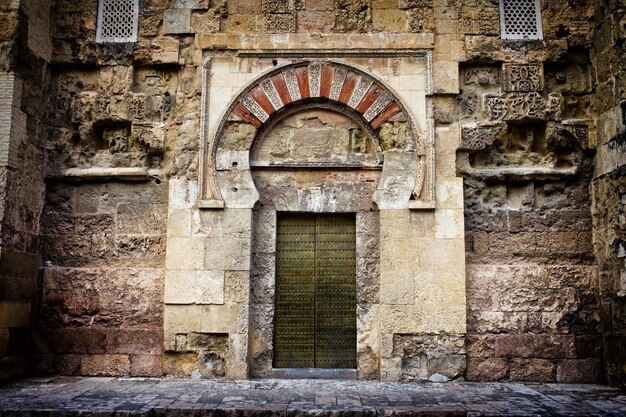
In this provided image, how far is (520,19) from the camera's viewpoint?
294 inches

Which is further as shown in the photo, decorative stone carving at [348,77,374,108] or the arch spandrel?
decorative stone carving at [348,77,374,108]

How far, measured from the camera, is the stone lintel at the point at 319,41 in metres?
7.27

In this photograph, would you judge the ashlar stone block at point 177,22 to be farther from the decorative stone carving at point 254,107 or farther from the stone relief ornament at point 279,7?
the decorative stone carving at point 254,107

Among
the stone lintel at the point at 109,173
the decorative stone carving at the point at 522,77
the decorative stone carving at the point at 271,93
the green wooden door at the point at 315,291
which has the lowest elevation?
the green wooden door at the point at 315,291

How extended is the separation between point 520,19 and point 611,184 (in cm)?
230

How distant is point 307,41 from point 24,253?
411cm

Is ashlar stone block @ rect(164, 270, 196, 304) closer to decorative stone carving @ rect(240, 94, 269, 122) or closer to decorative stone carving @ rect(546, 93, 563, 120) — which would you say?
decorative stone carving @ rect(240, 94, 269, 122)

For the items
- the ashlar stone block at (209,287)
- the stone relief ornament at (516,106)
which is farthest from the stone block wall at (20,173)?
the stone relief ornament at (516,106)

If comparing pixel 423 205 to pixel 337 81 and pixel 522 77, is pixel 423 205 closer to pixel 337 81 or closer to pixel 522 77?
pixel 337 81

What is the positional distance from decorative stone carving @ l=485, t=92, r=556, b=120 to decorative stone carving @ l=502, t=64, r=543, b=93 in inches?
3.2

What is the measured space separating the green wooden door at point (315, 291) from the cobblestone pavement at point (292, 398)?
478 mm

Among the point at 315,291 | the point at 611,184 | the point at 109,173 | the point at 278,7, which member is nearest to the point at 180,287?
the point at 315,291

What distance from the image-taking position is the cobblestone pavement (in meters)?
5.24

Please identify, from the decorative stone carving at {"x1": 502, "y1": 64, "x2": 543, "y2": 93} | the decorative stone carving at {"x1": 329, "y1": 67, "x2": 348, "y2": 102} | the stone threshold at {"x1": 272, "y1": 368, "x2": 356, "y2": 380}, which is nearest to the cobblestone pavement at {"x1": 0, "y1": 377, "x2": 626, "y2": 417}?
the stone threshold at {"x1": 272, "y1": 368, "x2": 356, "y2": 380}
